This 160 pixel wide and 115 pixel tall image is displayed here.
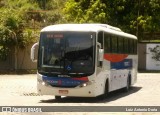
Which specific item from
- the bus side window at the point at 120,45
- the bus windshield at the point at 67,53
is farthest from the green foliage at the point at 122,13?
the bus windshield at the point at 67,53

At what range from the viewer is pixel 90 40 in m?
18.0

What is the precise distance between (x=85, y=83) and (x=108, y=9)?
25037 mm

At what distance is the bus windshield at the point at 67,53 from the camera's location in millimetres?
17750

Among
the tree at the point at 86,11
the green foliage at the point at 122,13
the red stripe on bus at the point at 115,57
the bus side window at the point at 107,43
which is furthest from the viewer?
the green foliage at the point at 122,13

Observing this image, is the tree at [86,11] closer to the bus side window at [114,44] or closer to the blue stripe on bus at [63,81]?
the bus side window at [114,44]

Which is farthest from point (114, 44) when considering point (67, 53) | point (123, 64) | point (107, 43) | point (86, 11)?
point (86, 11)

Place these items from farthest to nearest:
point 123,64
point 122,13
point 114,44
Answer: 1. point 122,13
2. point 123,64
3. point 114,44

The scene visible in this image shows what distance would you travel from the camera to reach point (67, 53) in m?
17.9

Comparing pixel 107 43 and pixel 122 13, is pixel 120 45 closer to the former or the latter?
pixel 107 43

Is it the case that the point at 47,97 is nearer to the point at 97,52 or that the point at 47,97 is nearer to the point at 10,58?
the point at 97,52

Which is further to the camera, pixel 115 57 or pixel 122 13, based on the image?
pixel 122 13

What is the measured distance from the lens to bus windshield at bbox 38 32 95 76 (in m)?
17.8

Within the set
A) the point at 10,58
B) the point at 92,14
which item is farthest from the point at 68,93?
the point at 92,14

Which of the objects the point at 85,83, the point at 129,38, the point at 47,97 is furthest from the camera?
the point at 129,38
